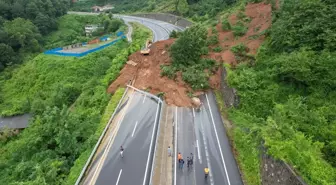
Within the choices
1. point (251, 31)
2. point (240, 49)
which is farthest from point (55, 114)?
point (251, 31)

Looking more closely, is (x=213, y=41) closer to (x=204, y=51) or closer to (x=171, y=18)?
(x=204, y=51)

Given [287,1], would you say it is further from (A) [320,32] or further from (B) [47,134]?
(B) [47,134]

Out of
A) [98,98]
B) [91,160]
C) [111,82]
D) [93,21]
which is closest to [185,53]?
[111,82]

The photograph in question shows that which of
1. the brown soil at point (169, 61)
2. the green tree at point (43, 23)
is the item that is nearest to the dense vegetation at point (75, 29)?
the green tree at point (43, 23)

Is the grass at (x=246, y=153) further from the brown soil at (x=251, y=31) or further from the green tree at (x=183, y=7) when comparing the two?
the green tree at (x=183, y=7)

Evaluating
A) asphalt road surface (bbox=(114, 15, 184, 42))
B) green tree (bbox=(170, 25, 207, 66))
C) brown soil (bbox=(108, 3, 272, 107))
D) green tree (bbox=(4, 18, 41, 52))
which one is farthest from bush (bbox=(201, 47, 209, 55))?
green tree (bbox=(4, 18, 41, 52))

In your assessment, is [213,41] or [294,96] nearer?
[294,96]
